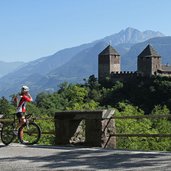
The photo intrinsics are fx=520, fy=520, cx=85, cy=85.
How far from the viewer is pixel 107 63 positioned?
515 ft

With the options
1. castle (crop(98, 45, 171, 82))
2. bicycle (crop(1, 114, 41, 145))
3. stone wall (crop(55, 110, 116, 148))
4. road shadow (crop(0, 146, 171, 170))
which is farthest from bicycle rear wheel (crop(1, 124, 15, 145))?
castle (crop(98, 45, 171, 82))

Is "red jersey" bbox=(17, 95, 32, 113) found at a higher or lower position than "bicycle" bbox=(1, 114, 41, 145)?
Result: higher

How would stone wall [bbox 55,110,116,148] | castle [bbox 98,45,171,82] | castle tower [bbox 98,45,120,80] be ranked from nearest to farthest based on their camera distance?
stone wall [bbox 55,110,116,148], castle [bbox 98,45,171,82], castle tower [bbox 98,45,120,80]

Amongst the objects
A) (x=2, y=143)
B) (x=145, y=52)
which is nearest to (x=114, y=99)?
(x=145, y=52)

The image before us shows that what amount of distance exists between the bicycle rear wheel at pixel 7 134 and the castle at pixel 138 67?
11997cm

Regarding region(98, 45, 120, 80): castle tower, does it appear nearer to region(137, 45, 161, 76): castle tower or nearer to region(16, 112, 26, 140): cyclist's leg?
region(137, 45, 161, 76): castle tower

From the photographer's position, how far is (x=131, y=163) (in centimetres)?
903

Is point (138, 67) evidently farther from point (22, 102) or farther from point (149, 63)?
point (22, 102)

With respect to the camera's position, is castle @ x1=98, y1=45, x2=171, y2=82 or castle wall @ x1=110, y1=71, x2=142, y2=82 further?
castle @ x1=98, y1=45, x2=171, y2=82

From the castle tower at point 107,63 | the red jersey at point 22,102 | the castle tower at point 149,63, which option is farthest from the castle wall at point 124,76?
the red jersey at point 22,102

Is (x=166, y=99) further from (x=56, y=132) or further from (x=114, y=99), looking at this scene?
(x=56, y=132)

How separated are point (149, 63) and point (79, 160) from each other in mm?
136722

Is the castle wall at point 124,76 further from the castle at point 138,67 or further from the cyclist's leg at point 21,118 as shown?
the cyclist's leg at point 21,118

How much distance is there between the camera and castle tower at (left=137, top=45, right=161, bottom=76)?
141500mm
